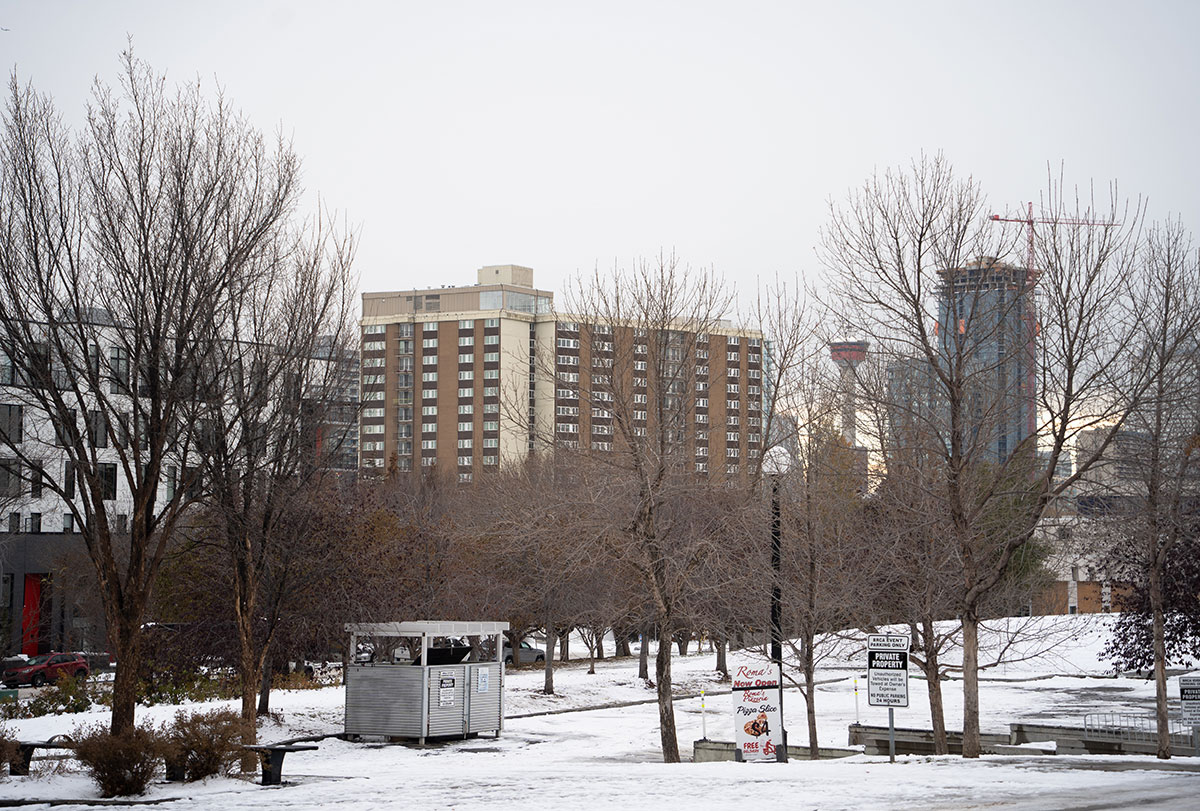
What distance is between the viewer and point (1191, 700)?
20.5 meters

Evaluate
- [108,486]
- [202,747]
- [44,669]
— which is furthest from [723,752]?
[44,669]

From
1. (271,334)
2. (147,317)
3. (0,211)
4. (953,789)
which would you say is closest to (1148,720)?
(953,789)

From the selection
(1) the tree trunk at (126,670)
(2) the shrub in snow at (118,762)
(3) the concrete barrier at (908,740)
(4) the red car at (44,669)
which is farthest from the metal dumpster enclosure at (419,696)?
(4) the red car at (44,669)

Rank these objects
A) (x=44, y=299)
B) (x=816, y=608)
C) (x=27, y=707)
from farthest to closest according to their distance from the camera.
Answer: (x=27, y=707)
(x=816, y=608)
(x=44, y=299)

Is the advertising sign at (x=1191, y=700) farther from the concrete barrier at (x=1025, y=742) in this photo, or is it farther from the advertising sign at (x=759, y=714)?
the advertising sign at (x=759, y=714)

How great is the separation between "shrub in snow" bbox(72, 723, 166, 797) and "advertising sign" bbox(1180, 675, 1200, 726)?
1635 cm

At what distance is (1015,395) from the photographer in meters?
17.6

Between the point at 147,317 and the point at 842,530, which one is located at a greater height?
the point at 147,317

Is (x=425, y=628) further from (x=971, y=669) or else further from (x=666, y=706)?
(x=971, y=669)

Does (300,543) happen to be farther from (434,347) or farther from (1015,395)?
(434,347)

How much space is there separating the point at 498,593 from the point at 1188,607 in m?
23.8

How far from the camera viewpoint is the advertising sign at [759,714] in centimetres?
1980

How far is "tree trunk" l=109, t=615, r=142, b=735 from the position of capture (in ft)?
56.3

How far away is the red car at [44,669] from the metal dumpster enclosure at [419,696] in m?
23.7
